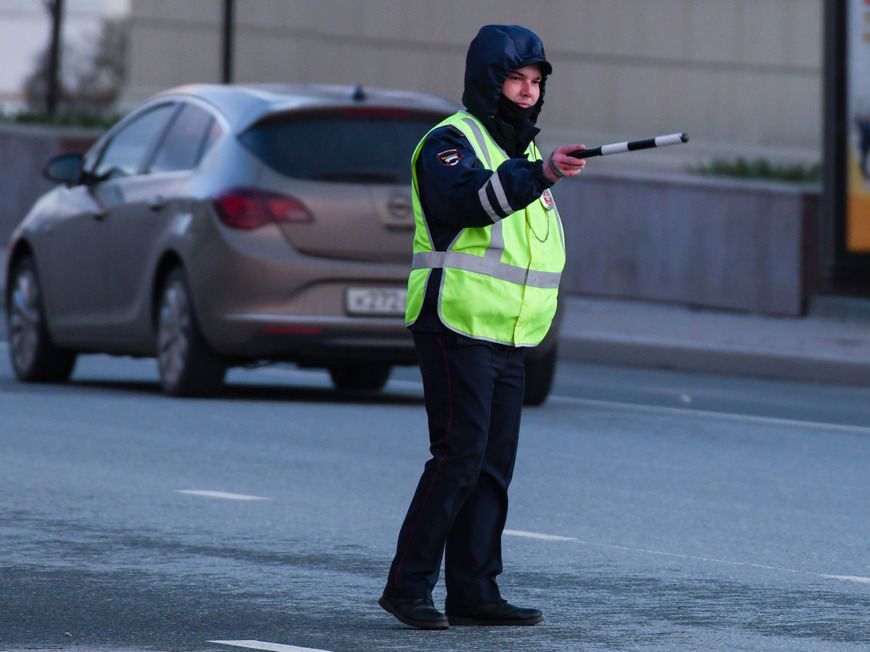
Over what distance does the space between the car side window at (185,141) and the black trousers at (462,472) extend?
18.6 feet

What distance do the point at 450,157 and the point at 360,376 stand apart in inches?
282

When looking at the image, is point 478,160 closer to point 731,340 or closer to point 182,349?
point 182,349

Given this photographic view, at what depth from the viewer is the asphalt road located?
5.80 m

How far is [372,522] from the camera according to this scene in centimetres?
766

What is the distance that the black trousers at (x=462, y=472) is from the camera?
5691 mm

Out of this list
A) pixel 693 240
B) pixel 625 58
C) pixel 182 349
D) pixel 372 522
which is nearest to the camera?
pixel 372 522

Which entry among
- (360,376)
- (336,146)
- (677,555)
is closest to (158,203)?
(336,146)

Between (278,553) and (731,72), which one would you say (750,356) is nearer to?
(278,553)

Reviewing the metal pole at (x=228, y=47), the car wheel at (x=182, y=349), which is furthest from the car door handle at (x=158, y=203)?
the metal pole at (x=228, y=47)

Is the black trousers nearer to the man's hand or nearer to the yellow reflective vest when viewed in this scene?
the yellow reflective vest

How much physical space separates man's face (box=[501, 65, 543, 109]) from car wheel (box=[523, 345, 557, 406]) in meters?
5.67

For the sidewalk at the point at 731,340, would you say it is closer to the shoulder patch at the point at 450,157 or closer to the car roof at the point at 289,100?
the car roof at the point at 289,100

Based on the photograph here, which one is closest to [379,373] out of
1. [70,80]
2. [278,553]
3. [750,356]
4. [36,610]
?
[750,356]

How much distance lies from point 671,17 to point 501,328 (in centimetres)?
2261
